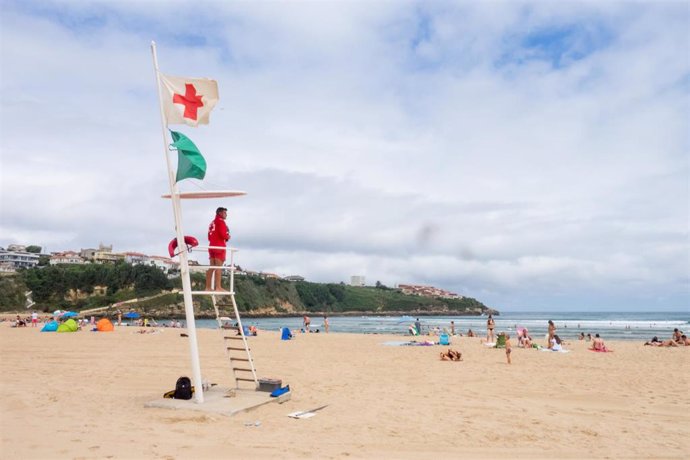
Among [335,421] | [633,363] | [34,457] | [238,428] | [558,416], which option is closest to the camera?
[34,457]

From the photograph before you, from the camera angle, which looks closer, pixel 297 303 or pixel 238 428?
pixel 238 428

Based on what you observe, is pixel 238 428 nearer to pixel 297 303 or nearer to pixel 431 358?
pixel 431 358

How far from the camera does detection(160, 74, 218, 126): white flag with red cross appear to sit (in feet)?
26.8

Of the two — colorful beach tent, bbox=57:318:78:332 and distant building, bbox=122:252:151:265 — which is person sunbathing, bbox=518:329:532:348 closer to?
colorful beach tent, bbox=57:318:78:332

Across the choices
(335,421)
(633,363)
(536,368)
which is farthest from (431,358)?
(335,421)

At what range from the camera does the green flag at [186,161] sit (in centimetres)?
804

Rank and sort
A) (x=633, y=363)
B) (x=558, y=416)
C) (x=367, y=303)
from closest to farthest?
(x=558, y=416) → (x=633, y=363) → (x=367, y=303)

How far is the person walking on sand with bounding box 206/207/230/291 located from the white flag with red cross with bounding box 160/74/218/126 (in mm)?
1676

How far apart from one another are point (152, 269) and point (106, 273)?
989 cm

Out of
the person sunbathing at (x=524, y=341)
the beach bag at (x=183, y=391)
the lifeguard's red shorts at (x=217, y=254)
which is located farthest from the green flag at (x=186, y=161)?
the person sunbathing at (x=524, y=341)

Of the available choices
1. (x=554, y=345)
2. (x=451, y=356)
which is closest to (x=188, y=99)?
(x=451, y=356)

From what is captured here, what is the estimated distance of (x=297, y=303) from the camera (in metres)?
159

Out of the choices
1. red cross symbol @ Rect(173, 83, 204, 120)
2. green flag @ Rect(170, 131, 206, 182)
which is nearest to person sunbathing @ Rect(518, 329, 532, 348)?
green flag @ Rect(170, 131, 206, 182)

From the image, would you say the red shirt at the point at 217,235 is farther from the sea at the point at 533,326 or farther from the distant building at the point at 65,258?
the distant building at the point at 65,258
